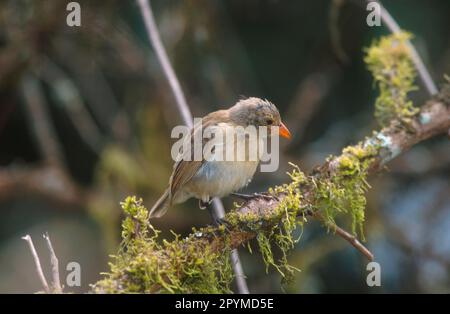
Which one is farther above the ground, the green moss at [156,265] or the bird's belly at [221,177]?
the bird's belly at [221,177]

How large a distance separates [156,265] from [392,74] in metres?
2.00

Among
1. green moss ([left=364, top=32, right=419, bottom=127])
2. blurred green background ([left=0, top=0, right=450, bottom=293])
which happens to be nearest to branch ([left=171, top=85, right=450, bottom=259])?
green moss ([left=364, top=32, right=419, bottom=127])

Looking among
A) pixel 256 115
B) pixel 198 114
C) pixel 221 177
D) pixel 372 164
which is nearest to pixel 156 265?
pixel 221 177

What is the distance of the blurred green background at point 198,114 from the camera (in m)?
5.28

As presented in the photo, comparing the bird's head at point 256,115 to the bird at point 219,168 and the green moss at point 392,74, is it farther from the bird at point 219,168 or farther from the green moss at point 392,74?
the green moss at point 392,74

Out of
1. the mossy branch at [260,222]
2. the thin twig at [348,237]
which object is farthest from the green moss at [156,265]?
the thin twig at [348,237]

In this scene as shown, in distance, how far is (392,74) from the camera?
12.3 feet

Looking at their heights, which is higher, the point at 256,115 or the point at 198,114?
the point at 198,114

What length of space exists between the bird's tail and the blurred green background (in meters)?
1.57

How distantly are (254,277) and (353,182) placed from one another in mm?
2501

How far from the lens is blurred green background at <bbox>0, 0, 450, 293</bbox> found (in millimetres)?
5275

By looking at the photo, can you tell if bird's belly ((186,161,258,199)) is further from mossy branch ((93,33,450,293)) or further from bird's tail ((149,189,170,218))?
mossy branch ((93,33,450,293))

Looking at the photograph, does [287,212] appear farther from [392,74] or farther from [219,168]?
[392,74]
